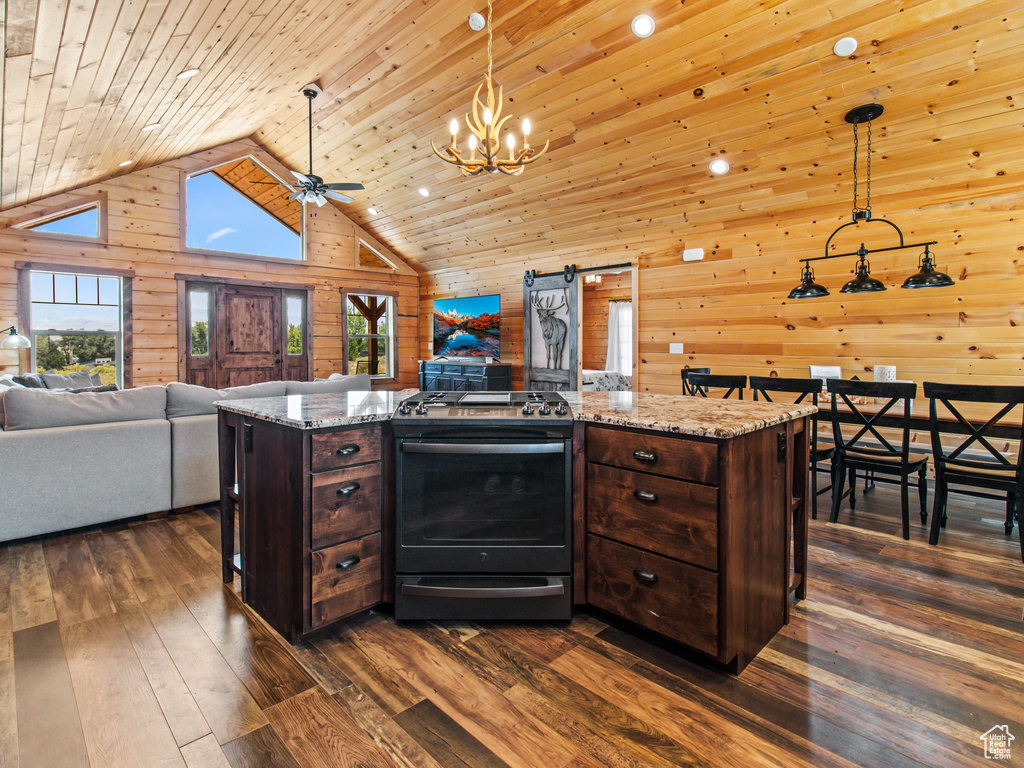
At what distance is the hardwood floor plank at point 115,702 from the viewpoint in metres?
1.45

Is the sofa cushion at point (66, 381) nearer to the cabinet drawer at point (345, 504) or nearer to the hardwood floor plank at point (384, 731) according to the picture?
the cabinet drawer at point (345, 504)

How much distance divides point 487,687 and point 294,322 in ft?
23.5

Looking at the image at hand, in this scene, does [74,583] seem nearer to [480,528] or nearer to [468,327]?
[480,528]

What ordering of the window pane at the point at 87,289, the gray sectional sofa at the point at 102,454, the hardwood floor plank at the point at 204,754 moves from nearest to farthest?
1. the hardwood floor plank at the point at 204,754
2. the gray sectional sofa at the point at 102,454
3. the window pane at the point at 87,289

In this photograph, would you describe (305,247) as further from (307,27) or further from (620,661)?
(620,661)

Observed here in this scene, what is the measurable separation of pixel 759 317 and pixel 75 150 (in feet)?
21.3

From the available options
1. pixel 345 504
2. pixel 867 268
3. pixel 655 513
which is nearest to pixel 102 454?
pixel 345 504

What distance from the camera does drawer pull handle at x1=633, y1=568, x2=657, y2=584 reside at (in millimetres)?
1895

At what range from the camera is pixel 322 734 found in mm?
1527

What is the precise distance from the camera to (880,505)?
3.83m

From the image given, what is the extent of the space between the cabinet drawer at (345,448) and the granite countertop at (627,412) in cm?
5

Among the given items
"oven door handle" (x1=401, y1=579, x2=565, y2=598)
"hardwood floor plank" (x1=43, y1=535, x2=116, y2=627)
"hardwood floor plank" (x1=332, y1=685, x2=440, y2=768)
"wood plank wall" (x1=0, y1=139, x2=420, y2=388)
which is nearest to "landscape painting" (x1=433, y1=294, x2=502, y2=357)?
"wood plank wall" (x1=0, y1=139, x2=420, y2=388)

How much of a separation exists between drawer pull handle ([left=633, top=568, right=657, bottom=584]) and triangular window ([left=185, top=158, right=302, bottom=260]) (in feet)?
23.4

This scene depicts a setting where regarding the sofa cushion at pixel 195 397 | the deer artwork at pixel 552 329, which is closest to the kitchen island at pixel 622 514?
the sofa cushion at pixel 195 397
